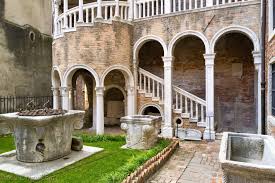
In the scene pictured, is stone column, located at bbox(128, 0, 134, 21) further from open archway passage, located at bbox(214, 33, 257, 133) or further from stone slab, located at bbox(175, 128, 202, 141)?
stone slab, located at bbox(175, 128, 202, 141)

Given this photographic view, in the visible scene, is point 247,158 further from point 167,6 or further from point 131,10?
point 131,10

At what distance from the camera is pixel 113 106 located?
45.7 ft

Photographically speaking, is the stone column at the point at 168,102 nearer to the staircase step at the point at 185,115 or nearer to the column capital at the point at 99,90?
the staircase step at the point at 185,115

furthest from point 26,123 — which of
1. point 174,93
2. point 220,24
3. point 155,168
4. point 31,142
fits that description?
point 220,24

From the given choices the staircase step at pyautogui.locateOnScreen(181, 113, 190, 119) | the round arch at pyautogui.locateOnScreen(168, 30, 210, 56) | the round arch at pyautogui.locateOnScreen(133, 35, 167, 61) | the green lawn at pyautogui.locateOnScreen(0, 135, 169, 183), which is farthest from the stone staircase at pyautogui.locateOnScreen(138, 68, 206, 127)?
the green lawn at pyautogui.locateOnScreen(0, 135, 169, 183)

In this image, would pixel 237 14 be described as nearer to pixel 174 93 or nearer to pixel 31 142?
pixel 174 93

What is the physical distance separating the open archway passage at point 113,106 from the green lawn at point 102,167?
5.23m

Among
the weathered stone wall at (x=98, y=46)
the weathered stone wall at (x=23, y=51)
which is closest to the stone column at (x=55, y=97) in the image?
the weathered stone wall at (x=23, y=51)

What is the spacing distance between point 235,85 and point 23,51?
38.5ft

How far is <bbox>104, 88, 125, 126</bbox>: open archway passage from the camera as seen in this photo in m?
13.8

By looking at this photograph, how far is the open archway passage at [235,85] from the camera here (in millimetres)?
11094

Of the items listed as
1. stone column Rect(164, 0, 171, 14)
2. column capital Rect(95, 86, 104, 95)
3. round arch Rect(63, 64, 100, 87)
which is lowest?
column capital Rect(95, 86, 104, 95)

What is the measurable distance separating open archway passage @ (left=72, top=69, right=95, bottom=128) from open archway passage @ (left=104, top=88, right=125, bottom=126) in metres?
1.09

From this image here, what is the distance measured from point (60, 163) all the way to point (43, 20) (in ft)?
36.8
